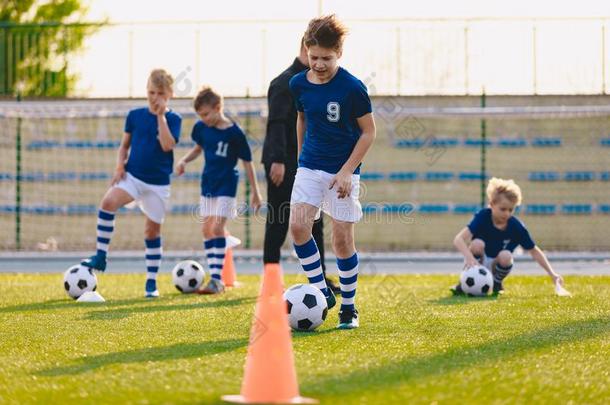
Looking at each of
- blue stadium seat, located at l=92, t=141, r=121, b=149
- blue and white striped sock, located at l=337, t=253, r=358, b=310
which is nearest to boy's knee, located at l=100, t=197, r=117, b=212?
blue and white striped sock, located at l=337, t=253, r=358, b=310

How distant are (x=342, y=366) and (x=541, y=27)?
48.6 ft

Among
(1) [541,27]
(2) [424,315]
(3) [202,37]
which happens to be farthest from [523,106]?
(2) [424,315]

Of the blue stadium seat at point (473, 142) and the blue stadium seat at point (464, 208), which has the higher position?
the blue stadium seat at point (473, 142)

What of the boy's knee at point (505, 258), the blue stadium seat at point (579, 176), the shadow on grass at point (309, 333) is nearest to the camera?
the shadow on grass at point (309, 333)

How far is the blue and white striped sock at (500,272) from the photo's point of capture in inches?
346

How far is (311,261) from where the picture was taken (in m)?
6.26

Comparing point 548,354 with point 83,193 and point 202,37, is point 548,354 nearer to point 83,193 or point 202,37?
point 202,37

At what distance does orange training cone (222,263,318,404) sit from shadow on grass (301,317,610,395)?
0.18m

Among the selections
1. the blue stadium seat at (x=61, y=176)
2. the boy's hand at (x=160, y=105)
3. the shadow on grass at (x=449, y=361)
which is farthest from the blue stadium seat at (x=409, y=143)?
the shadow on grass at (x=449, y=361)

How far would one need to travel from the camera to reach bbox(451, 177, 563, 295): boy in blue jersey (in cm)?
858

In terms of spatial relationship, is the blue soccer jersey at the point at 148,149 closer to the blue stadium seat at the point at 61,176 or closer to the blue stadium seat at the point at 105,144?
the blue stadium seat at the point at 105,144

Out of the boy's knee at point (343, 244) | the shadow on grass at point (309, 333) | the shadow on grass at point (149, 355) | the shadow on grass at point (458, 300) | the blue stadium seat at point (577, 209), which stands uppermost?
the blue stadium seat at point (577, 209)

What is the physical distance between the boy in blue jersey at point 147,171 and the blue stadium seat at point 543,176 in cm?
1320

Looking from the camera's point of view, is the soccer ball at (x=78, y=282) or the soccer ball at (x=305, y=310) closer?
the soccer ball at (x=305, y=310)
